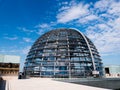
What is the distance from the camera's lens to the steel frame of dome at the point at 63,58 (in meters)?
33.8

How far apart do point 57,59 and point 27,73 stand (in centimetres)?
969

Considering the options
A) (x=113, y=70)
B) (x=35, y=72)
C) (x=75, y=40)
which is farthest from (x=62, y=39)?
(x=113, y=70)

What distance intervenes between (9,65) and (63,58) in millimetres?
17584

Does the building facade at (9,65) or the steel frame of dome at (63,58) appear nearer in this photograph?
the steel frame of dome at (63,58)

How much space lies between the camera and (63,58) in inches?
1390

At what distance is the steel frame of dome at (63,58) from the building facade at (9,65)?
15.3 feet

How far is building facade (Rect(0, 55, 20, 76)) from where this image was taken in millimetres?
39509

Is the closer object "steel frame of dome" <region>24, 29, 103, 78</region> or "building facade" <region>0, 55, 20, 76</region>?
"steel frame of dome" <region>24, 29, 103, 78</region>

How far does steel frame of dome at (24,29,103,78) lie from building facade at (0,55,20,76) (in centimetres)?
467

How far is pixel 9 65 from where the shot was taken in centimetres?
4075

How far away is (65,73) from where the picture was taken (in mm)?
33656

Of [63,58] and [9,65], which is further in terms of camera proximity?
[9,65]

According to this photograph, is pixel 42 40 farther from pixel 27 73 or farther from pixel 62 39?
pixel 27 73

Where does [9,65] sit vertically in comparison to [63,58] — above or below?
below
